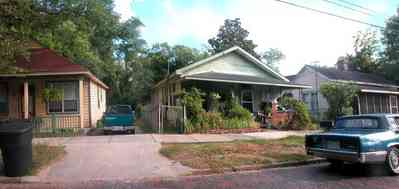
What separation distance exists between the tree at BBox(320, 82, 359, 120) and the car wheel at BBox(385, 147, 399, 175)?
15.3 meters

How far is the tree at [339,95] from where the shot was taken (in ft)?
72.6

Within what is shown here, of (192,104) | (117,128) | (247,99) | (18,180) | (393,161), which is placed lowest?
(18,180)

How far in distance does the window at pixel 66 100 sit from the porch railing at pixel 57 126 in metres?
0.50

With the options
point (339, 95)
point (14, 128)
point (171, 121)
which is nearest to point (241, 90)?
point (171, 121)

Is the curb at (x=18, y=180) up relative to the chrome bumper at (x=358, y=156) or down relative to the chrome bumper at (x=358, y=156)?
down

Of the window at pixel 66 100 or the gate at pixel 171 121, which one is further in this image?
the window at pixel 66 100

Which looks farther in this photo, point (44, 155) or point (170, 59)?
point (170, 59)

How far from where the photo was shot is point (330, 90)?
877 inches

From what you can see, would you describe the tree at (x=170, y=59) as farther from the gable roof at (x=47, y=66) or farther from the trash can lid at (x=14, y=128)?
the trash can lid at (x=14, y=128)

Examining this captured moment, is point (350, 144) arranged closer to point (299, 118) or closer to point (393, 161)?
point (393, 161)

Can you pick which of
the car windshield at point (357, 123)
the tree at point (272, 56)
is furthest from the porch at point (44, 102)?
the tree at point (272, 56)

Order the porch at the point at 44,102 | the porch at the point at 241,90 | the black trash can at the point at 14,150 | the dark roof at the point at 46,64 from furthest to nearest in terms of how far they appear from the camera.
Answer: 1. the porch at the point at 241,90
2. the porch at the point at 44,102
3. the dark roof at the point at 46,64
4. the black trash can at the point at 14,150

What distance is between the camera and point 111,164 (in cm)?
883

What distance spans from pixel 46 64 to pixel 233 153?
12600 millimetres
